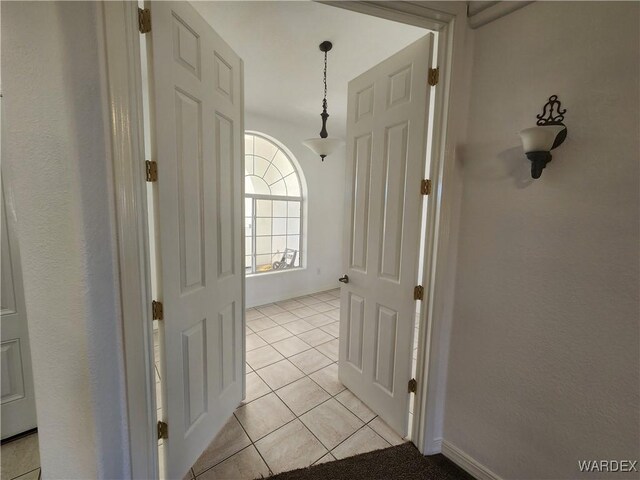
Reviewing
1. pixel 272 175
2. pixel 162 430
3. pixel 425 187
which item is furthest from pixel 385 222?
pixel 272 175

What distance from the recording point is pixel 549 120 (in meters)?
1.09

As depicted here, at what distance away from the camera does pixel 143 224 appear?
1044 millimetres

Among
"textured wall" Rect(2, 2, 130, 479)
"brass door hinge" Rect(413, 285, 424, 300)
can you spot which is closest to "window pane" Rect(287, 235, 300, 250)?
"brass door hinge" Rect(413, 285, 424, 300)

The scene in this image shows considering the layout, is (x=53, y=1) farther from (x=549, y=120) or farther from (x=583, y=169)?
(x=583, y=169)

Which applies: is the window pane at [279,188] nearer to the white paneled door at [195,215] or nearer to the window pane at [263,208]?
the window pane at [263,208]

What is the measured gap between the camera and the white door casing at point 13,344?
1.46 meters

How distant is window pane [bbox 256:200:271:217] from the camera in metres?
4.07

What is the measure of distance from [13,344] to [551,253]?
2873mm

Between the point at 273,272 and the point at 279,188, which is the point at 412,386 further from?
the point at 279,188

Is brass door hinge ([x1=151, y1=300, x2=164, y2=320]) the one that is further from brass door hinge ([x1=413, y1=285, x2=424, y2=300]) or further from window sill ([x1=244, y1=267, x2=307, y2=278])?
window sill ([x1=244, y1=267, x2=307, y2=278])

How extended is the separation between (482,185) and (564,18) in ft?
2.31

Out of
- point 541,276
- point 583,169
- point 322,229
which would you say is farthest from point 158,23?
point 322,229

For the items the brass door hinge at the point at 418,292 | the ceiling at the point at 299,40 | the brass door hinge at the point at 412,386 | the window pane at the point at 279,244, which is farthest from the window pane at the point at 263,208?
the brass door hinge at the point at 412,386

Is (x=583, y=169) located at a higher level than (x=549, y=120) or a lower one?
lower
